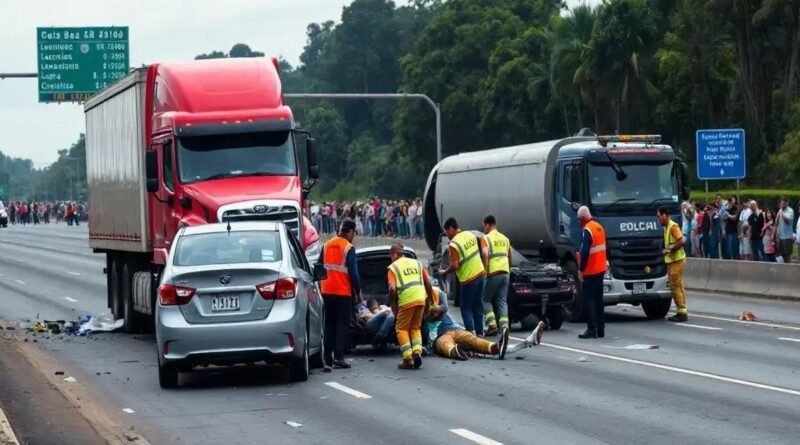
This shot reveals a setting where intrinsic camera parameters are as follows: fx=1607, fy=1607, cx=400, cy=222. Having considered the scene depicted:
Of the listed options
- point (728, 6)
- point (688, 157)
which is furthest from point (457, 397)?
point (688, 157)

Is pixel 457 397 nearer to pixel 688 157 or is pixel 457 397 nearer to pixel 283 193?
pixel 283 193

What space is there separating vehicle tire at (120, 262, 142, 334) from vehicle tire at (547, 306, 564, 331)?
661 cm

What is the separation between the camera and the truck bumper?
26172 mm

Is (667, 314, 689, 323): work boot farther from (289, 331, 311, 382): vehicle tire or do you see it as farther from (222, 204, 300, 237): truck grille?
(289, 331, 311, 382): vehicle tire

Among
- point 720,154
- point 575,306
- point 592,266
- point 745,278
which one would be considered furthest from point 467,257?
point 720,154

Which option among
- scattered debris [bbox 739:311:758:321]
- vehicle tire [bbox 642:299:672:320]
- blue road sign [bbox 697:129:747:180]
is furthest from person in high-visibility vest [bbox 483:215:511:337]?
blue road sign [bbox 697:129:747:180]

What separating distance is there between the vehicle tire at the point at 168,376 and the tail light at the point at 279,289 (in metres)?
1.25

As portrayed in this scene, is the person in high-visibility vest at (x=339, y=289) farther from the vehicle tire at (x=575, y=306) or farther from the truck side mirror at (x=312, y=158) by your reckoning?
the vehicle tire at (x=575, y=306)

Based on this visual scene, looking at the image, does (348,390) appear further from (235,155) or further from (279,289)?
(235,155)

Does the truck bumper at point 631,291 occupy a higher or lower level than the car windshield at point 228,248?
lower

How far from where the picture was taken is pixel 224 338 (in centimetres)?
1686

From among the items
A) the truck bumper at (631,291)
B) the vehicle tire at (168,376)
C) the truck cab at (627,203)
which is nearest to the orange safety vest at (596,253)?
the truck bumper at (631,291)

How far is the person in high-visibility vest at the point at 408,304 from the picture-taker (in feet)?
61.5

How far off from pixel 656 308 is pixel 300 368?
36.4 ft
